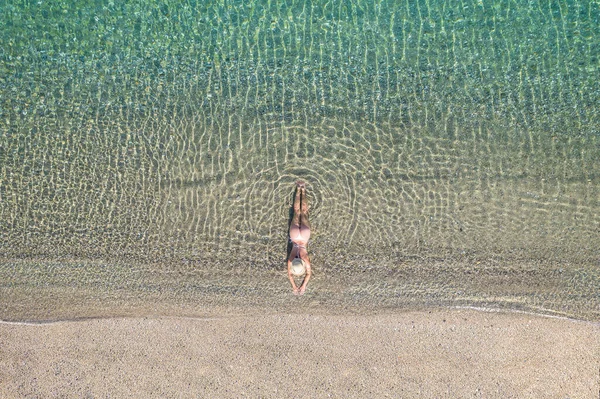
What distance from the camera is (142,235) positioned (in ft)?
16.5

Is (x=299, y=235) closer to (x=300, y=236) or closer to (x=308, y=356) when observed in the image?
(x=300, y=236)

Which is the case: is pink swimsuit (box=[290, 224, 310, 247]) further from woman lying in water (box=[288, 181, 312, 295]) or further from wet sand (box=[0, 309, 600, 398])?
wet sand (box=[0, 309, 600, 398])

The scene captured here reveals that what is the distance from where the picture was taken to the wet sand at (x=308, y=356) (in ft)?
15.3

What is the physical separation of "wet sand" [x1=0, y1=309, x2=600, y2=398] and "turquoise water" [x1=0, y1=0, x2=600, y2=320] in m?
0.21

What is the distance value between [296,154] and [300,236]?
104cm

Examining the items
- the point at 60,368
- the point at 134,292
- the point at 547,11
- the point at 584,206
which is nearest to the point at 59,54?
the point at 134,292

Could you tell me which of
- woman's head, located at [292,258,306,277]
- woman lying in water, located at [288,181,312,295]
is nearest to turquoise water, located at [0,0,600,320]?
woman lying in water, located at [288,181,312,295]

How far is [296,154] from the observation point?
5.04 metres

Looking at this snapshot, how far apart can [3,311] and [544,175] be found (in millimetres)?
6766

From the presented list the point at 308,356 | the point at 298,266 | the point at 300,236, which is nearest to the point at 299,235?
the point at 300,236

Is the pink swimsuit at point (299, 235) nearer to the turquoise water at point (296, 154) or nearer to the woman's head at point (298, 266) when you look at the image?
the turquoise water at point (296, 154)

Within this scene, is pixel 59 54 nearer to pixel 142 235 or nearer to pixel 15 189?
pixel 15 189

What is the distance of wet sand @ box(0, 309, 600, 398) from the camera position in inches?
184

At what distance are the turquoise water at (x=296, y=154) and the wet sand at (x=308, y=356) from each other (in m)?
0.21
